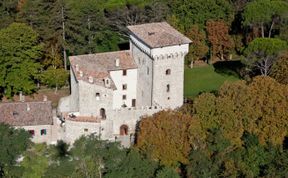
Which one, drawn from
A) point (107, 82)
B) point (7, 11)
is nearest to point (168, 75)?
point (107, 82)

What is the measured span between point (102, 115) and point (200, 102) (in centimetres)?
876

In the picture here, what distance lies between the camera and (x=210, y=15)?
7988cm

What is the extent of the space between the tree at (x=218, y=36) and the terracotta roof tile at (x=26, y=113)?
86.3 ft

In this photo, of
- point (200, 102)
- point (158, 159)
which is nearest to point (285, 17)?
point (200, 102)

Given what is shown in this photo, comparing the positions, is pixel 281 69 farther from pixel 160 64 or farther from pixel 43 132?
pixel 43 132

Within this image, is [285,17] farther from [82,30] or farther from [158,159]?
[158,159]

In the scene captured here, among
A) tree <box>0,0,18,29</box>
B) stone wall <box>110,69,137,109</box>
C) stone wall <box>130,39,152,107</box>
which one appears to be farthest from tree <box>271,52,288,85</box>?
tree <box>0,0,18,29</box>

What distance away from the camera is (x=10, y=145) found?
5434 centimetres

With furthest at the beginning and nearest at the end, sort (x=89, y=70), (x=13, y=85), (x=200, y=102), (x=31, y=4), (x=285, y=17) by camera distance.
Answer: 1. (x=285, y=17)
2. (x=31, y=4)
3. (x=13, y=85)
4. (x=89, y=70)
5. (x=200, y=102)

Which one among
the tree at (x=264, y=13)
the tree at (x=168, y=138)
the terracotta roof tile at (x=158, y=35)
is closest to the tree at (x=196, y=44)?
the tree at (x=264, y=13)

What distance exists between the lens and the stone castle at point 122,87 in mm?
57781

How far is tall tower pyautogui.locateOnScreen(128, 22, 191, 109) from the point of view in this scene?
58969mm

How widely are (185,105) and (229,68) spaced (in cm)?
2065

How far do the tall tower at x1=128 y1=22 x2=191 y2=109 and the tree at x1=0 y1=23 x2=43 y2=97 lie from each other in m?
10.8
